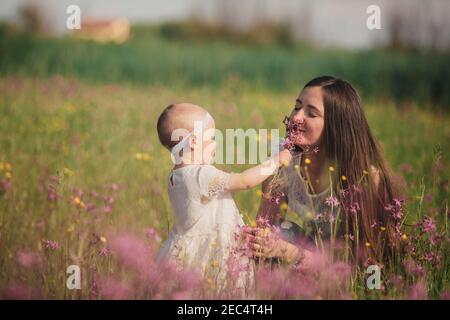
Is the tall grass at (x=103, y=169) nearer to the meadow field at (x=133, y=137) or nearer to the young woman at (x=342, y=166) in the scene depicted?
the meadow field at (x=133, y=137)

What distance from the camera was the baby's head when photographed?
9.87 ft

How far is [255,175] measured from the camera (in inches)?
115

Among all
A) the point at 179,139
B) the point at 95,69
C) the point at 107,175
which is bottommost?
the point at 107,175

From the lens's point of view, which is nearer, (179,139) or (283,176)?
(179,139)

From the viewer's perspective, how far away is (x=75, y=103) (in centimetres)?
823

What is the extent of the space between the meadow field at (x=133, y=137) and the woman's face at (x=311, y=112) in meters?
0.58

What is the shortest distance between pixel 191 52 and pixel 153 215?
10882 mm

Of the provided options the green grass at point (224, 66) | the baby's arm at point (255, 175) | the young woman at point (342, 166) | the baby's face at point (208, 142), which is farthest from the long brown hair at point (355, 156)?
the green grass at point (224, 66)

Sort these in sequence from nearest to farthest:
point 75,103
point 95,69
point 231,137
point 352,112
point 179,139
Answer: point 179,139 < point 352,112 < point 231,137 < point 75,103 < point 95,69

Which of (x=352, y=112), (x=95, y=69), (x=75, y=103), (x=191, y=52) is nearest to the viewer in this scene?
(x=352, y=112)

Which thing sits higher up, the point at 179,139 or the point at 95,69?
the point at 95,69

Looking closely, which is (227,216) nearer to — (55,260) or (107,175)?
(55,260)

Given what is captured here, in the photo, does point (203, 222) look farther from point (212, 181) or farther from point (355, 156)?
point (355, 156)

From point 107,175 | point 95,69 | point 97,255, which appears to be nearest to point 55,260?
point 97,255
